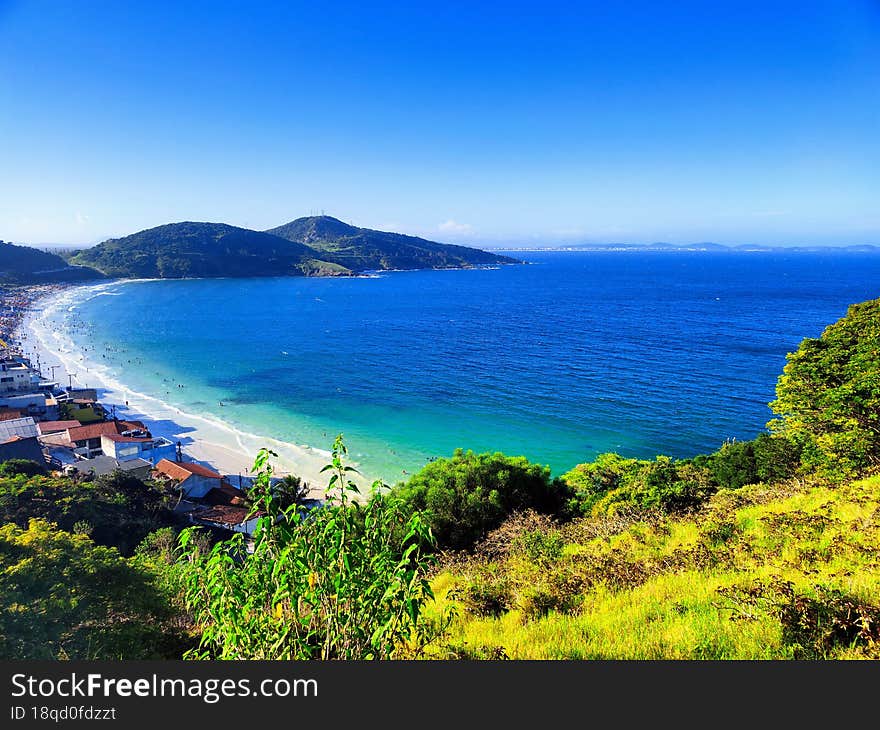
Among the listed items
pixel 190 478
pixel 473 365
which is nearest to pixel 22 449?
pixel 190 478

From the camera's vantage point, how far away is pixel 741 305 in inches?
3752

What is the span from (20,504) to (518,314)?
274 ft

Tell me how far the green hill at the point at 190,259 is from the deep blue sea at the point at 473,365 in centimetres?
4953

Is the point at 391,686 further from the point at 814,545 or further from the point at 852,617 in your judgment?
the point at 814,545

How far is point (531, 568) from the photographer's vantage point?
729 cm

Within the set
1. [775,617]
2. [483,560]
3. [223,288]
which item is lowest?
[483,560]

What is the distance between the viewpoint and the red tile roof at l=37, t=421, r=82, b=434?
108ft

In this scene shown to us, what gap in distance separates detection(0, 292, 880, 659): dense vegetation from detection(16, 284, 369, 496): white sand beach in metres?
15.1

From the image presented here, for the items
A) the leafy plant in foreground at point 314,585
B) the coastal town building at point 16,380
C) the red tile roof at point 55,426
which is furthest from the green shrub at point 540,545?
the coastal town building at point 16,380

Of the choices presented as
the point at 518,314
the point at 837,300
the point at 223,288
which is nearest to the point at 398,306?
the point at 518,314

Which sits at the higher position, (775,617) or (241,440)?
(775,617)

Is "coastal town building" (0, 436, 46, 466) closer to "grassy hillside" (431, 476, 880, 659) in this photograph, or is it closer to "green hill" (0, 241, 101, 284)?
"grassy hillside" (431, 476, 880, 659)

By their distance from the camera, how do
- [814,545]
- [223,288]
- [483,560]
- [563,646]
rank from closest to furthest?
[563,646]
[814,545]
[483,560]
[223,288]

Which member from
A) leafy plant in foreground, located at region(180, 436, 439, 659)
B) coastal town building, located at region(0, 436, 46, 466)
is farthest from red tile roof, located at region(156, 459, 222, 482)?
leafy plant in foreground, located at region(180, 436, 439, 659)
